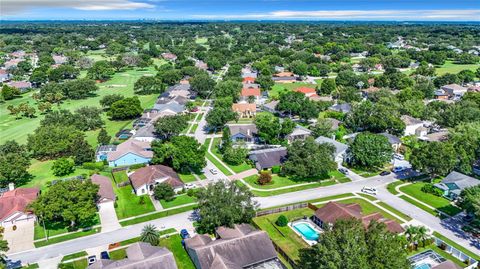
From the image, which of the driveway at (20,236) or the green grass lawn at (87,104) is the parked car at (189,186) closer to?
the driveway at (20,236)

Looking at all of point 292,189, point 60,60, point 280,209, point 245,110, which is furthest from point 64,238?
point 60,60

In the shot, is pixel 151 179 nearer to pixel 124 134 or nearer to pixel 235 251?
pixel 235 251

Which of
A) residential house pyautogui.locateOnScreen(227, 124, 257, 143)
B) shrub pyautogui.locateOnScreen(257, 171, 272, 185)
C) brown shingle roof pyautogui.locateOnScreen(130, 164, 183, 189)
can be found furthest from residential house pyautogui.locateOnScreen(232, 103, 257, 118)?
brown shingle roof pyautogui.locateOnScreen(130, 164, 183, 189)

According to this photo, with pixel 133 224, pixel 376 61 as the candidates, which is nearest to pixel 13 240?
pixel 133 224

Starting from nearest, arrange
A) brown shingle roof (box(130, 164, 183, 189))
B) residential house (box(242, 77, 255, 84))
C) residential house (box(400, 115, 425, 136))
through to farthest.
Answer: brown shingle roof (box(130, 164, 183, 189)), residential house (box(400, 115, 425, 136)), residential house (box(242, 77, 255, 84))

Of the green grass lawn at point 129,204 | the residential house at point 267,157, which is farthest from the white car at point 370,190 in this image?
the green grass lawn at point 129,204

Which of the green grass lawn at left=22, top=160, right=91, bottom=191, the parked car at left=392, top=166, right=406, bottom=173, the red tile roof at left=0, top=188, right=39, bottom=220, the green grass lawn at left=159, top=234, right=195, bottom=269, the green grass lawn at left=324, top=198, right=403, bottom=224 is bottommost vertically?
the green grass lawn at left=22, top=160, right=91, bottom=191

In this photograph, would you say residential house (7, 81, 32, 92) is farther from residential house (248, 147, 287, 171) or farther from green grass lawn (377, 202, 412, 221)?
green grass lawn (377, 202, 412, 221)
